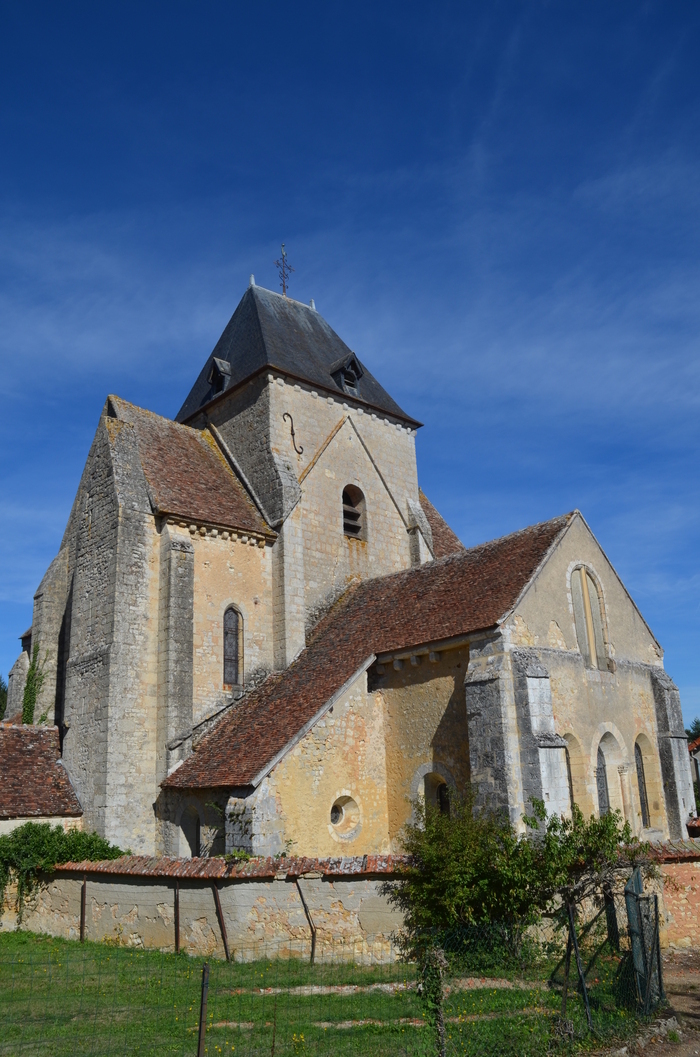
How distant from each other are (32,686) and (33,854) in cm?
545

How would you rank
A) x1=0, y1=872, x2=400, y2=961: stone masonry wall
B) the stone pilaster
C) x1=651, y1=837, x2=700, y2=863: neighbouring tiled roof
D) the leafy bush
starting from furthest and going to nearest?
the stone pilaster, the leafy bush, x1=651, y1=837, x2=700, y2=863: neighbouring tiled roof, x1=0, y1=872, x2=400, y2=961: stone masonry wall

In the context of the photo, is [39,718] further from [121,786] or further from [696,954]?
[696,954]

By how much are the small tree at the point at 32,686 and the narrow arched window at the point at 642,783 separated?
1398 centimetres

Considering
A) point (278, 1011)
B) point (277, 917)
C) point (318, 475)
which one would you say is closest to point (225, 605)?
point (318, 475)

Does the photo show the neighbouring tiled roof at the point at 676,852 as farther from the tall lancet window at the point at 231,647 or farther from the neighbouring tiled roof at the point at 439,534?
the neighbouring tiled roof at the point at 439,534

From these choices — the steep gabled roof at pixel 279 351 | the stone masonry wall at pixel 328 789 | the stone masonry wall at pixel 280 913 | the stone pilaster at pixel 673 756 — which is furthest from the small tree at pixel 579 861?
the steep gabled roof at pixel 279 351

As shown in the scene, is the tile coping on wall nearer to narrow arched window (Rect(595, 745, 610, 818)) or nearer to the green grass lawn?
the green grass lawn

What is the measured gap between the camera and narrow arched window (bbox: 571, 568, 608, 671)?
17125mm

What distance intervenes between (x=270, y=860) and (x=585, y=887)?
4600mm

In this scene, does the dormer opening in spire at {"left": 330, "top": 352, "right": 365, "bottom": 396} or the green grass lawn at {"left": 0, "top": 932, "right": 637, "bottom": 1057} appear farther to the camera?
the dormer opening in spire at {"left": 330, "top": 352, "right": 365, "bottom": 396}

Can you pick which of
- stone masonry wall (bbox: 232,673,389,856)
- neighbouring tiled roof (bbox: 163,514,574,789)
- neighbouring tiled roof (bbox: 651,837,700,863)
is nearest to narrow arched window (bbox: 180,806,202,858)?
neighbouring tiled roof (bbox: 163,514,574,789)

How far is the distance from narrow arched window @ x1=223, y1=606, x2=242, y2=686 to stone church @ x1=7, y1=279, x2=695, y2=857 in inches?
2.1

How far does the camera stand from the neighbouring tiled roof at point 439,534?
1032 inches

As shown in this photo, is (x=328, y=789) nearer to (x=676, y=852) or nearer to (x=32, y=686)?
(x=676, y=852)
